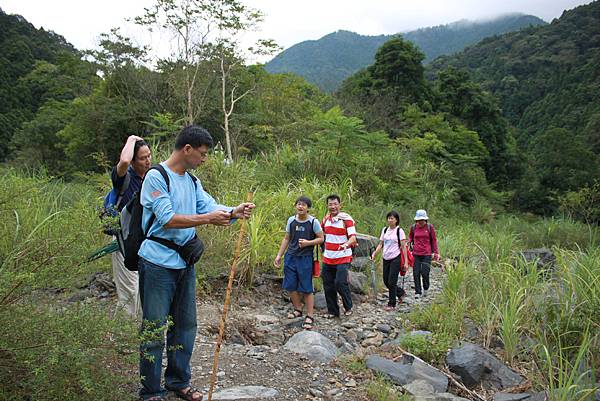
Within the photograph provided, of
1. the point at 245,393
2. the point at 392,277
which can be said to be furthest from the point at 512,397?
the point at 392,277

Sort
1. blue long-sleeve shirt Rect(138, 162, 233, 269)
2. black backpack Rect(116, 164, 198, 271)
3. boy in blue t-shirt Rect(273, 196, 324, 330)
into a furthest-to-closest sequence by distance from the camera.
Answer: boy in blue t-shirt Rect(273, 196, 324, 330) < black backpack Rect(116, 164, 198, 271) < blue long-sleeve shirt Rect(138, 162, 233, 269)

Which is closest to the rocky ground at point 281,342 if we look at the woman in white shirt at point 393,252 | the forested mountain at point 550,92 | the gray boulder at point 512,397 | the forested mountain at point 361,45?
the woman in white shirt at point 393,252

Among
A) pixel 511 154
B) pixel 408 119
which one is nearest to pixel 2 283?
pixel 408 119

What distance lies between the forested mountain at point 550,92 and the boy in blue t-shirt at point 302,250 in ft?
82.8

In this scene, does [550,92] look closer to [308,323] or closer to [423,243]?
[423,243]

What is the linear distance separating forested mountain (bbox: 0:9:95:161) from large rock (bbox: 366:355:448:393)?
23881 mm

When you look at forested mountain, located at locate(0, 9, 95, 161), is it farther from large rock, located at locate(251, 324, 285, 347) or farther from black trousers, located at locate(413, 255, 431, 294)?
large rock, located at locate(251, 324, 285, 347)

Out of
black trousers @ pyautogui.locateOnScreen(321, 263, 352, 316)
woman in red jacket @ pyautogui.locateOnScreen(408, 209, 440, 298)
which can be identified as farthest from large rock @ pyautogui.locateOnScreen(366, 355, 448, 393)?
woman in red jacket @ pyautogui.locateOnScreen(408, 209, 440, 298)

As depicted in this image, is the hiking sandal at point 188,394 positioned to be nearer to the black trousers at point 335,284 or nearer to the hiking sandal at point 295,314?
the hiking sandal at point 295,314

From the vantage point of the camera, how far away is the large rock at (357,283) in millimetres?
7047

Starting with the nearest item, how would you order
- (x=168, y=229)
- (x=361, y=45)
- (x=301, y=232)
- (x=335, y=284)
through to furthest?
(x=168, y=229), (x=301, y=232), (x=335, y=284), (x=361, y=45)

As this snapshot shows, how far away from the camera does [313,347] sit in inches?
176

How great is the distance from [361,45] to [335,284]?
449 feet

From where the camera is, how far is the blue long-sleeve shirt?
2.74 metres
